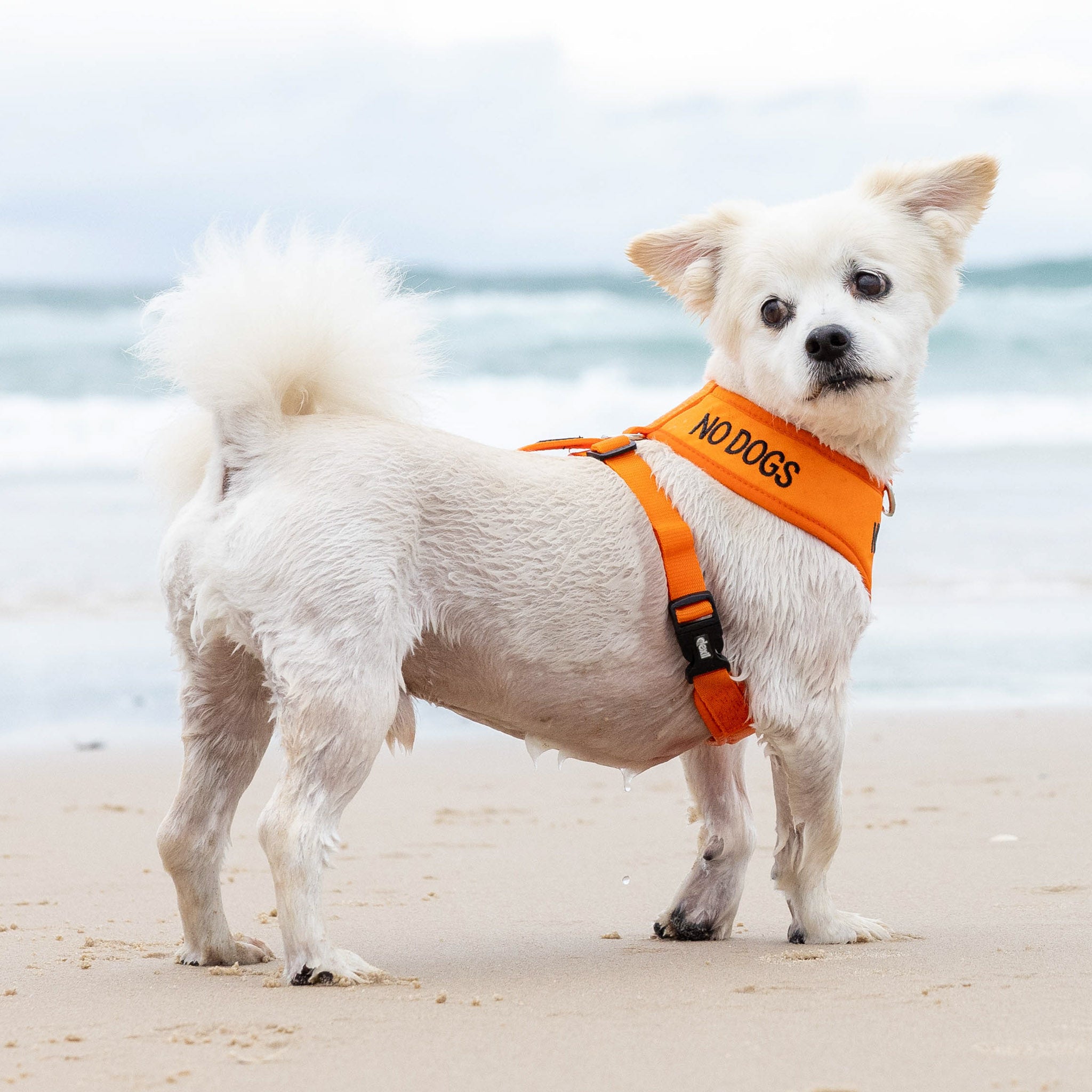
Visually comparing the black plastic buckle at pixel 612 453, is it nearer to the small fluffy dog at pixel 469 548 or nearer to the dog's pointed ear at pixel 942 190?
the small fluffy dog at pixel 469 548

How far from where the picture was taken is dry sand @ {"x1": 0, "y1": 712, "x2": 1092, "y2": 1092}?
241cm

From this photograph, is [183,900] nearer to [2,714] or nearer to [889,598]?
[2,714]

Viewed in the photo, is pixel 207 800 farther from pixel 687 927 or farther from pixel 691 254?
pixel 691 254

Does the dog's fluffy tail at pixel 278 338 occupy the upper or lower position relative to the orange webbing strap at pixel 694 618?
upper

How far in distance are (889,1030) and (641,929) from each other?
51.8 inches

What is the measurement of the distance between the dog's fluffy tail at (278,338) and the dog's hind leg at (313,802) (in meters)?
0.70

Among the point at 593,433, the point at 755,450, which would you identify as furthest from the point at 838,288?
the point at 593,433

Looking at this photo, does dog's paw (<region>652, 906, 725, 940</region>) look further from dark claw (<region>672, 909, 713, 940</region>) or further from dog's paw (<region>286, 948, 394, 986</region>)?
dog's paw (<region>286, 948, 394, 986</region>)

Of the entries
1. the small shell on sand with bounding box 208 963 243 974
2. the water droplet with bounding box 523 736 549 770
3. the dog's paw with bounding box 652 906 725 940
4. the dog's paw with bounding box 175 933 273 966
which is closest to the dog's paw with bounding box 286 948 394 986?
the small shell on sand with bounding box 208 963 243 974

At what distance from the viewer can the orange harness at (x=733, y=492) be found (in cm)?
332

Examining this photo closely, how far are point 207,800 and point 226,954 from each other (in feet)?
1.30

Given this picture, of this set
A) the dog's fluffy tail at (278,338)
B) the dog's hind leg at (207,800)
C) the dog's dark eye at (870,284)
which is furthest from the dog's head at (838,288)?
the dog's hind leg at (207,800)

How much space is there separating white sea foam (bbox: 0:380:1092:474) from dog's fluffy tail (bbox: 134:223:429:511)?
13582 mm

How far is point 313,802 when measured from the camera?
118 inches
